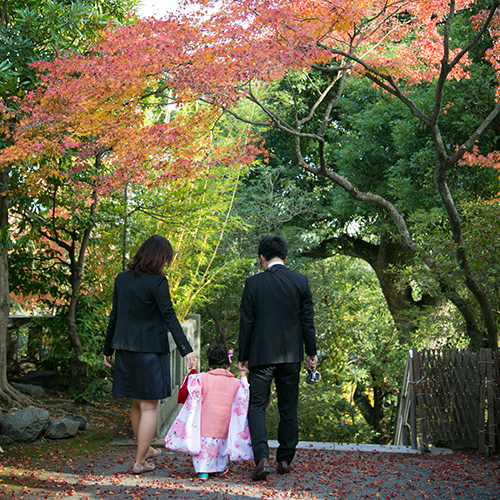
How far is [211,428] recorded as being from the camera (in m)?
3.22

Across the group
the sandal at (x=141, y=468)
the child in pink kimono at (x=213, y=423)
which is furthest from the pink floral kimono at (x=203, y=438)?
the sandal at (x=141, y=468)

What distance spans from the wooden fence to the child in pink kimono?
5.91ft

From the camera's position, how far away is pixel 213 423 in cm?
324

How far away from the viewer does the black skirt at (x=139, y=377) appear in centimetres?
317

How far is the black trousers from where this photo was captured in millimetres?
3180

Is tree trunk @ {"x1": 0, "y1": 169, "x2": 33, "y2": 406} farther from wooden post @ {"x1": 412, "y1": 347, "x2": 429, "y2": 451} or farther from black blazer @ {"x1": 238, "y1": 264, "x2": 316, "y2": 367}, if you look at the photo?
wooden post @ {"x1": 412, "y1": 347, "x2": 429, "y2": 451}

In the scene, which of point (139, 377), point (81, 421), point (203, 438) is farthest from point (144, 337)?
point (81, 421)

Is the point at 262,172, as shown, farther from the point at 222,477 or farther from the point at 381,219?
the point at 222,477

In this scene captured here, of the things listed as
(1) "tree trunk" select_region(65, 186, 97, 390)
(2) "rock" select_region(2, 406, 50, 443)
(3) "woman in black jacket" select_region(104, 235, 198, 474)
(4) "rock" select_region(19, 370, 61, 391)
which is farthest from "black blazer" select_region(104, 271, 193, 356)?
(4) "rock" select_region(19, 370, 61, 391)

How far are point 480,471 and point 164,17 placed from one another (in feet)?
16.1

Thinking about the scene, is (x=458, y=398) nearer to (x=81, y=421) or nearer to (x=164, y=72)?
(x=81, y=421)

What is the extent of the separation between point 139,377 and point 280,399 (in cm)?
89

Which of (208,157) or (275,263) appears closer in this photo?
(275,263)

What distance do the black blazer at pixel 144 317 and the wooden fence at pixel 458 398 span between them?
2.26 m
